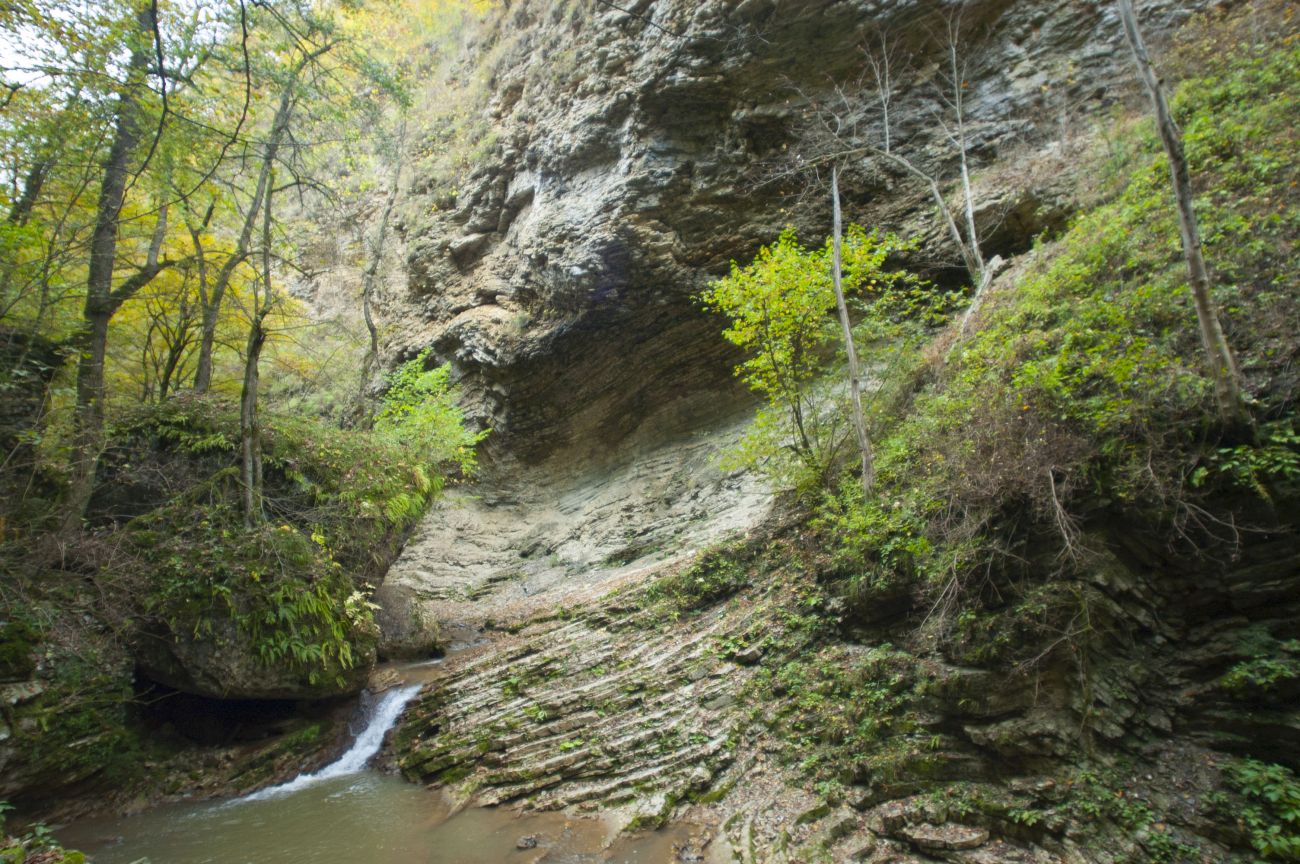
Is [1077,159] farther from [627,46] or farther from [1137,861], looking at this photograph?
[1137,861]

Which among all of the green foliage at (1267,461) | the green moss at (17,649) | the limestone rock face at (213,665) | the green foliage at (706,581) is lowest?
the green foliage at (706,581)

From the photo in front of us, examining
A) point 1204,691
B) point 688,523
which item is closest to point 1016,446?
point 1204,691

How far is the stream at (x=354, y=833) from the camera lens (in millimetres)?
5531

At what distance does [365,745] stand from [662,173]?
1220 centimetres

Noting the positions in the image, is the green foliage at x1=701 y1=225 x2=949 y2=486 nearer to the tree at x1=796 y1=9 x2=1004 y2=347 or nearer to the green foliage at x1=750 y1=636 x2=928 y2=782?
the green foliage at x1=750 y1=636 x2=928 y2=782

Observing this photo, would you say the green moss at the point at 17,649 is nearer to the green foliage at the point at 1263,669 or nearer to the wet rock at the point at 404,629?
the wet rock at the point at 404,629

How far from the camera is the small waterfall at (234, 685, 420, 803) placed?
7.57 meters

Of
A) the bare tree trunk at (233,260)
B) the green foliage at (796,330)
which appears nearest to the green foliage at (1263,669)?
the green foliage at (796,330)

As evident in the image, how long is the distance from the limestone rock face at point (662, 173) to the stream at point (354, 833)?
34.7 ft

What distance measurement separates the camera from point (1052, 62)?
35.9 feet

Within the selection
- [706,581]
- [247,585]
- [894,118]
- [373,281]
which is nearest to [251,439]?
[247,585]

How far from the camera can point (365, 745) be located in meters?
8.48

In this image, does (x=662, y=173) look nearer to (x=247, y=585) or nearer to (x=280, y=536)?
(x=280, y=536)

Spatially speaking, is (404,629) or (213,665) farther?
(404,629)
